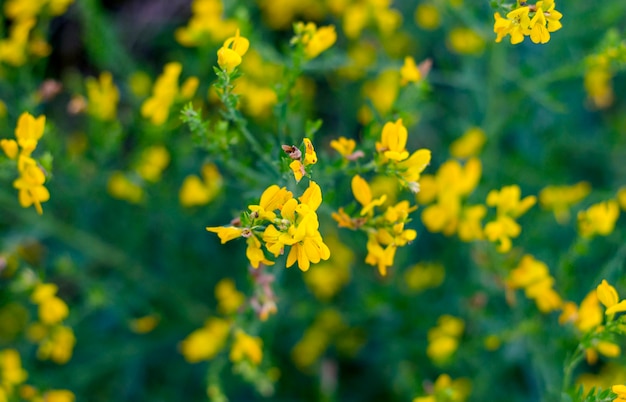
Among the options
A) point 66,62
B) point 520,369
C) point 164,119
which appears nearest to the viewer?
point 164,119

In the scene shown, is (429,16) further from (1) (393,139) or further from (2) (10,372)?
(2) (10,372)

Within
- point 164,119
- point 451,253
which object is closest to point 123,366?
point 164,119

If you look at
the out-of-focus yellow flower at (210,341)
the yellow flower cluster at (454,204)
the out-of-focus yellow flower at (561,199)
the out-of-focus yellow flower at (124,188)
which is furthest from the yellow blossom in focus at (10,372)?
the out-of-focus yellow flower at (561,199)

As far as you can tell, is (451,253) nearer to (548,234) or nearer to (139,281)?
(548,234)

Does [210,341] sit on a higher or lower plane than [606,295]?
lower

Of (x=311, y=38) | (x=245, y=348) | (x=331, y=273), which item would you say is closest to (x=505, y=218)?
(x=311, y=38)

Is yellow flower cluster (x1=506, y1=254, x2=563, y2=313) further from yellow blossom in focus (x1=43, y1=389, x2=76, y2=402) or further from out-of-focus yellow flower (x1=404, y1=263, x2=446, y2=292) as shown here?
yellow blossom in focus (x1=43, y1=389, x2=76, y2=402)
